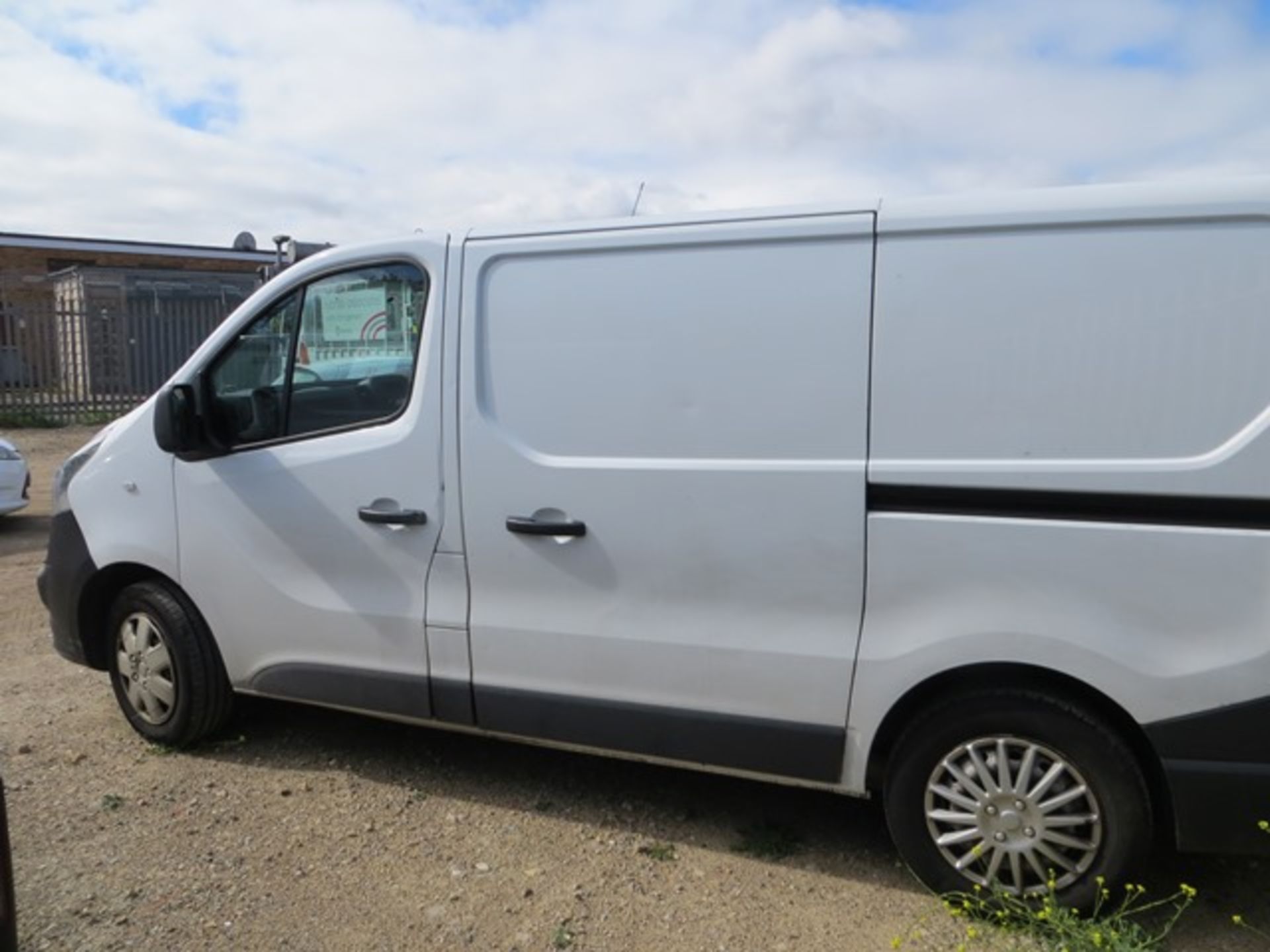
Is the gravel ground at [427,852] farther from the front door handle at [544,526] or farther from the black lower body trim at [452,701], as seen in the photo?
the front door handle at [544,526]

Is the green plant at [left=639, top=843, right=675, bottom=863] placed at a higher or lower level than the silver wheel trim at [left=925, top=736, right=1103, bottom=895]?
lower

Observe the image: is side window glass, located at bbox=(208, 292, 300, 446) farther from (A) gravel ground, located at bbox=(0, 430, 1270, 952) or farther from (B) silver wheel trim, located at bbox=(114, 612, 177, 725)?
(A) gravel ground, located at bbox=(0, 430, 1270, 952)

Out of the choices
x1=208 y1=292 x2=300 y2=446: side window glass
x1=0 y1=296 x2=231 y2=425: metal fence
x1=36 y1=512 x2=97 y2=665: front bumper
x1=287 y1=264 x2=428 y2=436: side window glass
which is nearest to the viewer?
x1=287 y1=264 x2=428 y2=436: side window glass

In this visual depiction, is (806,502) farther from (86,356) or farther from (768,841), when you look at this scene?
(86,356)

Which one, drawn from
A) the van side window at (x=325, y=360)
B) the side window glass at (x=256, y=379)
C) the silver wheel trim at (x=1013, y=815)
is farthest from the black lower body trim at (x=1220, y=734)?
the side window glass at (x=256, y=379)

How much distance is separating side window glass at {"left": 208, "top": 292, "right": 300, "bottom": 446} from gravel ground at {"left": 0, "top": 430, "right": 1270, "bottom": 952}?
1366mm

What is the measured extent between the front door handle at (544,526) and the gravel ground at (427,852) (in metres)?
1.10

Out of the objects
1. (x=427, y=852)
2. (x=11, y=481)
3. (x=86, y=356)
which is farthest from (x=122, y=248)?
(x=427, y=852)

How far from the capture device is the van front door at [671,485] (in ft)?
9.35

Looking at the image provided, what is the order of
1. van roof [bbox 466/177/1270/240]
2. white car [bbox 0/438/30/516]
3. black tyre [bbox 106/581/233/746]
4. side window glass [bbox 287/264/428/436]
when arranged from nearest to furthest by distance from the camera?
van roof [bbox 466/177/1270/240], side window glass [bbox 287/264/428/436], black tyre [bbox 106/581/233/746], white car [bbox 0/438/30/516]

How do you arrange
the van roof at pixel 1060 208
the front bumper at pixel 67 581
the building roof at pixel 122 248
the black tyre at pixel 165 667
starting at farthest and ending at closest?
1. the building roof at pixel 122 248
2. the front bumper at pixel 67 581
3. the black tyre at pixel 165 667
4. the van roof at pixel 1060 208

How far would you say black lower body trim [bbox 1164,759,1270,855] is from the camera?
8.18 feet

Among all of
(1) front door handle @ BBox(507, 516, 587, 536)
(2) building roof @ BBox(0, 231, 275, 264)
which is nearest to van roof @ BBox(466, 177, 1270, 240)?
(1) front door handle @ BBox(507, 516, 587, 536)

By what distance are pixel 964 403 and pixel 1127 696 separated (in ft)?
2.94
